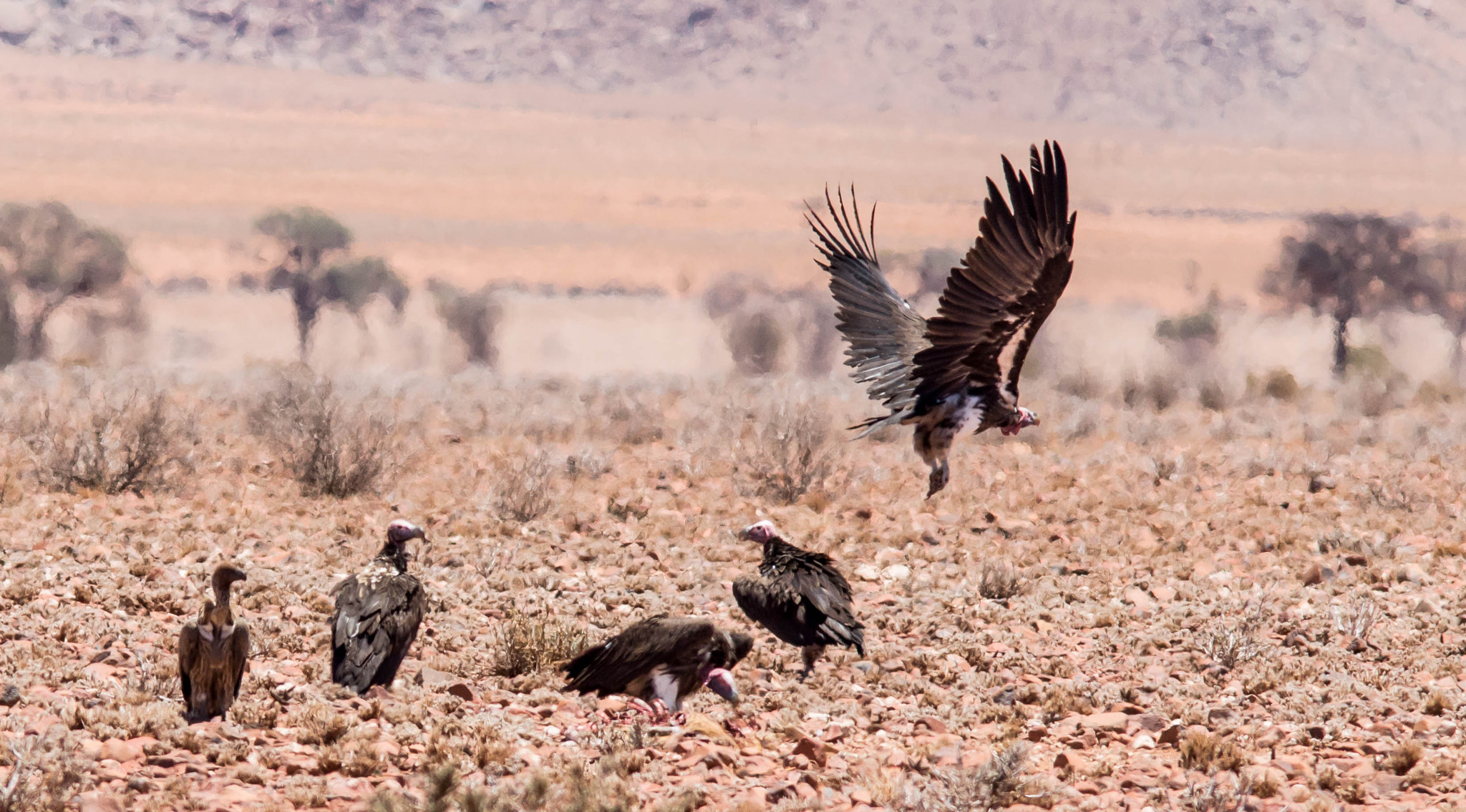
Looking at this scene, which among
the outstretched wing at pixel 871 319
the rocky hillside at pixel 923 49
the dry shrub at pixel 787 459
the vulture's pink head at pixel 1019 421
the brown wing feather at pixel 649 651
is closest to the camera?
the brown wing feather at pixel 649 651

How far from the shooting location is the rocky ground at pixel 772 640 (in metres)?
6.68

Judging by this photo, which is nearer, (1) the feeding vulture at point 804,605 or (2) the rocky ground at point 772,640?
(2) the rocky ground at point 772,640

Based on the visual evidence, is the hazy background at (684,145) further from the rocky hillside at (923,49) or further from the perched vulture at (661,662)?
the perched vulture at (661,662)

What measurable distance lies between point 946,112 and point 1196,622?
94496 millimetres

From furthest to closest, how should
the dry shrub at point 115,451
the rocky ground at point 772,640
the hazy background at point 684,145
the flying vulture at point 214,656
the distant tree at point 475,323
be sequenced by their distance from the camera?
1. the hazy background at point 684,145
2. the distant tree at point 475,323
3. the dry shrub at point 115,451
4. the flying vulture at point 214,656
5. the rocky ground at point 772,640

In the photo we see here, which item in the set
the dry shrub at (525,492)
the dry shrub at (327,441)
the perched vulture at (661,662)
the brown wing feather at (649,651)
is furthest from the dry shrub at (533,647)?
the dry shrub at (327,441)

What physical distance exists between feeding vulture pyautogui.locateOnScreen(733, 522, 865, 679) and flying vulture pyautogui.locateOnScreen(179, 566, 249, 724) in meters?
2.71

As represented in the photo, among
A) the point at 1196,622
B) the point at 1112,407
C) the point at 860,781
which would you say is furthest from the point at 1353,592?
the point at 1112,407

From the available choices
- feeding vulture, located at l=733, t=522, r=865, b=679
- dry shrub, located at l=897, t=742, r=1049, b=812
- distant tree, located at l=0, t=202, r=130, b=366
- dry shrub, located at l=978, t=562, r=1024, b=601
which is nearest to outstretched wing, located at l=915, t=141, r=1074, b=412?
feeding vulture, located at l=733, t=522, r=865, b=679

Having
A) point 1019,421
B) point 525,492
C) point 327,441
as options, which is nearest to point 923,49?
point 327,441

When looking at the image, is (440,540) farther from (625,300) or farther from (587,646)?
(625,300)

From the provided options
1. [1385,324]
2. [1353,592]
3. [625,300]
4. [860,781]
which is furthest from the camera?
[625,300]

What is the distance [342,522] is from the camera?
1223 centimetres

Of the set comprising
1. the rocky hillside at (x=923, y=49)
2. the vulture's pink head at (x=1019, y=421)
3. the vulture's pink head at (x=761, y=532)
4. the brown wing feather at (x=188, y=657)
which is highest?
the rocky hillside at (x=923, y=49)
